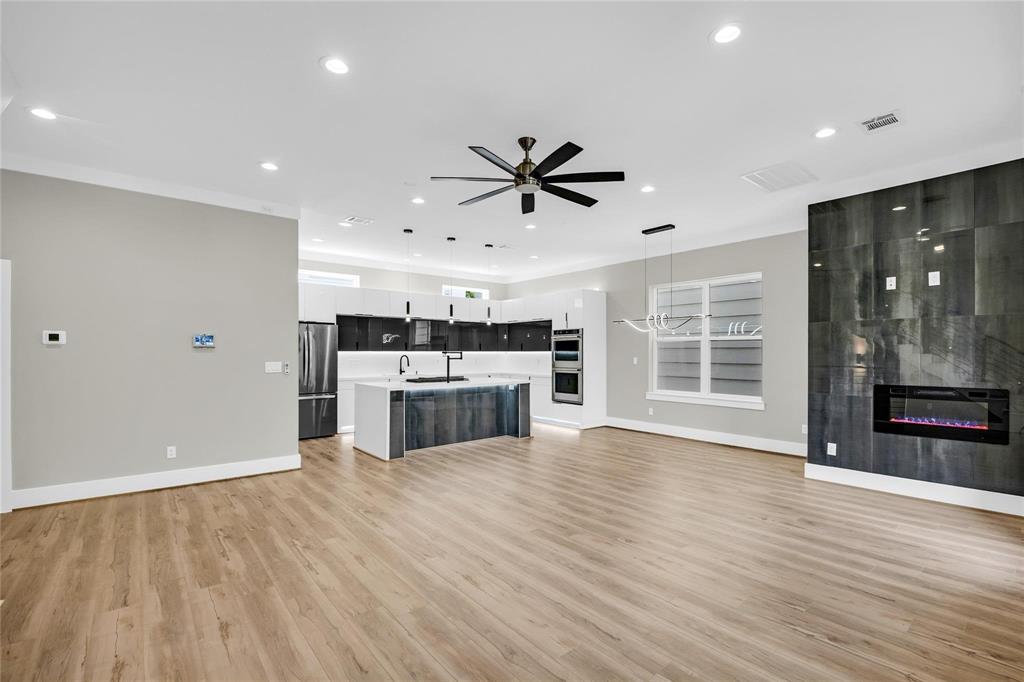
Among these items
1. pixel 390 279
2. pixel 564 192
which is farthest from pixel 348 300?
pixel 564 192

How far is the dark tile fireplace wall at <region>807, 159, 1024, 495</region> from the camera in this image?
12.9ft

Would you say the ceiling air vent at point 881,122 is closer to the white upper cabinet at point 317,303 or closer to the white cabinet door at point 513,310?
the white cabinet door at point 513,310

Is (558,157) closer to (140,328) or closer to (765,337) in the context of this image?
(140,328)

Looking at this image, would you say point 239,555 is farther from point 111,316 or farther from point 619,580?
point 111,316

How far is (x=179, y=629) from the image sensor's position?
2266 mm

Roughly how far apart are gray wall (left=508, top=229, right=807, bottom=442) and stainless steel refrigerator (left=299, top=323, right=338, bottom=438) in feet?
15.3

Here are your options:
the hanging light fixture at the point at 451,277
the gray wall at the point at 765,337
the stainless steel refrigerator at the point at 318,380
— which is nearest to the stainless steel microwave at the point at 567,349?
the gray wall at the point at 765,337

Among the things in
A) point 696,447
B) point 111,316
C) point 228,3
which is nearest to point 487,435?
point 696,447

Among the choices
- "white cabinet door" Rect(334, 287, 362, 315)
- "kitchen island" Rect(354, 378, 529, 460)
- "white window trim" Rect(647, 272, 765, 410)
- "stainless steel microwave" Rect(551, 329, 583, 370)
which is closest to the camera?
"kitchen island" Rect(354, 378, 529, 460)

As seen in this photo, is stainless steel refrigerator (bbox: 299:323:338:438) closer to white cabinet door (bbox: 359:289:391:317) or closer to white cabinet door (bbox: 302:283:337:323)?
white cabinet door (bbox: 302:283:337:323)

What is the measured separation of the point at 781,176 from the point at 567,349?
4447 mm

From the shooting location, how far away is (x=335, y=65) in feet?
9.11

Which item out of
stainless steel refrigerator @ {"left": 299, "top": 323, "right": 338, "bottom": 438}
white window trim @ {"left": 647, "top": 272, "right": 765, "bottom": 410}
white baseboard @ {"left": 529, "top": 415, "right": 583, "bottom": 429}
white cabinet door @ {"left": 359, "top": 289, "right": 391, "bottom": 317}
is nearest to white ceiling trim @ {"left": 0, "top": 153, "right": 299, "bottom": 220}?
stainless steel refrigerator @ {"left": 299, "top": 323, "right": 338, "bottom": 438}

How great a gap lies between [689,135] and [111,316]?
5.41m
